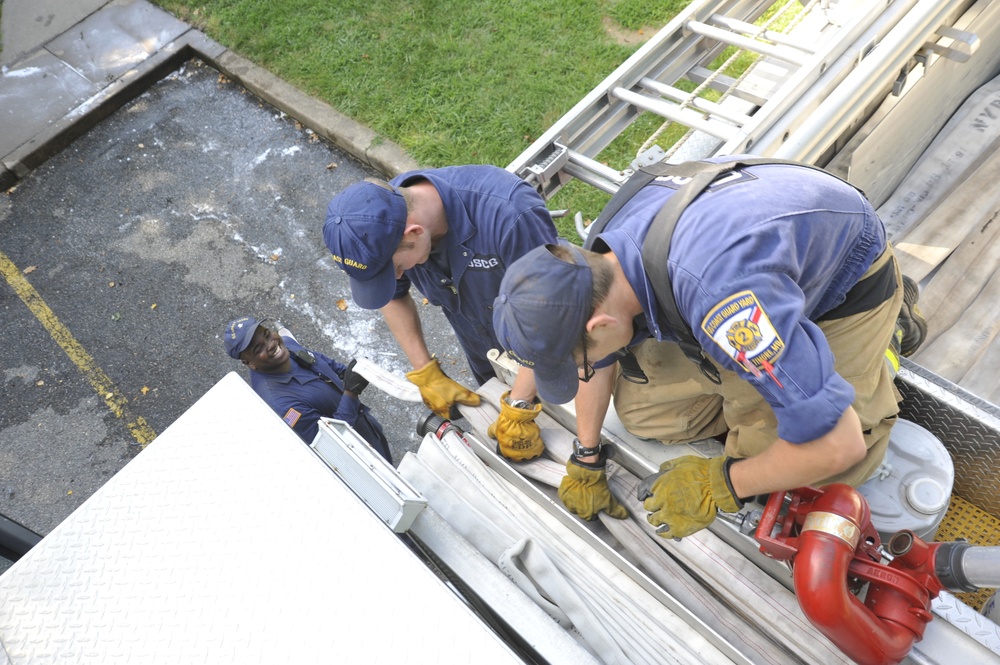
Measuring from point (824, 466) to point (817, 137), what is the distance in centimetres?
183

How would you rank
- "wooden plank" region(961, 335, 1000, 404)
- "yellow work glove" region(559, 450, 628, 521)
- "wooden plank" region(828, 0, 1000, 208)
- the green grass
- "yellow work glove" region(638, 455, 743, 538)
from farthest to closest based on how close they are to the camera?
the green grass → "wooden plank" region(828, 0, 1000, 208) → "wooden plank" region(961, 335, 1000, 404) → "yellow work glove" region(559, 450, 628, 521) → "yellow work glove" region(638, 455, 743, 538)

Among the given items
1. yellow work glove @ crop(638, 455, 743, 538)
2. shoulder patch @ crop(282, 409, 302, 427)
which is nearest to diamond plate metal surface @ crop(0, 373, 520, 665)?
yellow work glove @ crop(638, 455, 743, 538)

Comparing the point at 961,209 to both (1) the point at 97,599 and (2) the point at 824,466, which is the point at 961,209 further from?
(1) the point at 97,599

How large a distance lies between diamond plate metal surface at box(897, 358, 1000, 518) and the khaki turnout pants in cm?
33

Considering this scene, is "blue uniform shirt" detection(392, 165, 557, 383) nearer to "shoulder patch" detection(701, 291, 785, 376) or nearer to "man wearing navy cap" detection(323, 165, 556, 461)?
"man wearing navy cap" detection(323, 165, 556, 461)

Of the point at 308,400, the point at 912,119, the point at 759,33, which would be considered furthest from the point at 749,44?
the point at 308,400

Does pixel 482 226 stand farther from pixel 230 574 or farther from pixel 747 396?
pixel 230 574

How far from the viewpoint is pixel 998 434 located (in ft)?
7.66

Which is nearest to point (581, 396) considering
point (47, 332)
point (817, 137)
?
point (817, 137)

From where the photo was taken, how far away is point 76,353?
16.7 feet

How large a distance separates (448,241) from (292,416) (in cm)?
116

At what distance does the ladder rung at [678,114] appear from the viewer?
9.91ft

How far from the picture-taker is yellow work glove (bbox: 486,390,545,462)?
8.23 feet

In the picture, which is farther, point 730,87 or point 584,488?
point 730,87
